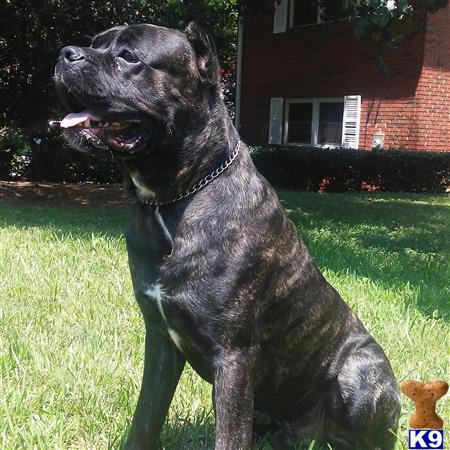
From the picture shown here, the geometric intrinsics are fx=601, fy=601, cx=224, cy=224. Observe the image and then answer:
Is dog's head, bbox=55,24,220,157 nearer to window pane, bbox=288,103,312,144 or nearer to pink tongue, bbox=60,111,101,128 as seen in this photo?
pink tongue, bbox=60,111,101,128

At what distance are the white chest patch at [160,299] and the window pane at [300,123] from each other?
45.4 ft

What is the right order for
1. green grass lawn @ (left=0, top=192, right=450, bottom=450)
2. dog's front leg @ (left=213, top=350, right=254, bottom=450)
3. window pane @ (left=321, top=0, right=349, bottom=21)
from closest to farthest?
dog's front leg @ (left=213, top=350, right=254, bottom=450) → green grass lawn @ (left=0, top=192, right=450, bottom=450) → window pane @ (left=321, top=0, right=349, bottom=21)

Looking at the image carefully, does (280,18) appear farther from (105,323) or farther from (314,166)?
(105,323)

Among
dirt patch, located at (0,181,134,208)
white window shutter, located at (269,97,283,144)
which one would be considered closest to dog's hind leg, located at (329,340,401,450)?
dirt patch, located at (0,181,134,208)

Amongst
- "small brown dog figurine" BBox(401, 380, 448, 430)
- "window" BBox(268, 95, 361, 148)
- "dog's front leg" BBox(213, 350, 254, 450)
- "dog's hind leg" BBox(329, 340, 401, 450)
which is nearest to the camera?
"small brown dog figurine" BBox(401, 380, 448, 430)

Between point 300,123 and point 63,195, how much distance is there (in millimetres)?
6478

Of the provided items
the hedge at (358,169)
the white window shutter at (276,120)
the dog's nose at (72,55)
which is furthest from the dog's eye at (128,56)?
the white window shutter at (276,120)

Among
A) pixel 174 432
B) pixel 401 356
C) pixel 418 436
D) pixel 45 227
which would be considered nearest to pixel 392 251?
pixel 401 356

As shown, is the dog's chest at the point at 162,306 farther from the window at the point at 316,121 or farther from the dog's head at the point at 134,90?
the window at the point at 316,121

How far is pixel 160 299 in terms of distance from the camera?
2176 mm

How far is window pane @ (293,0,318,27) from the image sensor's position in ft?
49.6

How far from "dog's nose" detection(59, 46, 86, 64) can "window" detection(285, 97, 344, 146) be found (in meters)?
13.1

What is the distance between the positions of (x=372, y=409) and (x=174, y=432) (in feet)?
3.11

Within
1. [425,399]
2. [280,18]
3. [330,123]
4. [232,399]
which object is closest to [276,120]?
[330,123]
